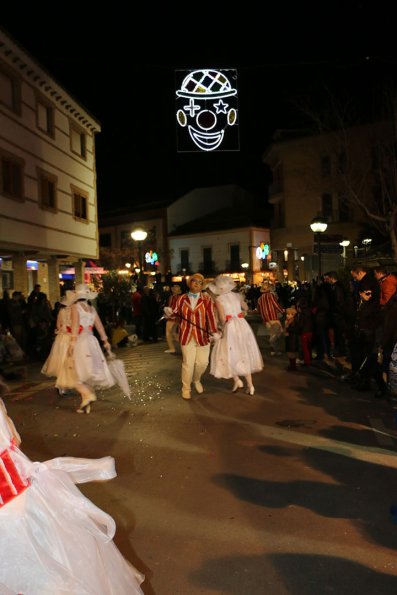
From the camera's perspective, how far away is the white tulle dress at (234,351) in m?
9.02

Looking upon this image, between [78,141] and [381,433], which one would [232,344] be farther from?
[78,141]

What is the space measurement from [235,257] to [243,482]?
164 ft

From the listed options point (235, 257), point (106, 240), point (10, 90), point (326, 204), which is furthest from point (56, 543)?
point (106, 240)

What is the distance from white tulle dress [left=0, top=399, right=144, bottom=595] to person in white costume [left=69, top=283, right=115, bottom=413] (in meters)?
5.34

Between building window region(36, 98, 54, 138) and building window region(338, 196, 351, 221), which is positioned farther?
building window region(338, 196, 351, 221)

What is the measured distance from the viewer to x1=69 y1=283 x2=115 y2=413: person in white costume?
7.99 m

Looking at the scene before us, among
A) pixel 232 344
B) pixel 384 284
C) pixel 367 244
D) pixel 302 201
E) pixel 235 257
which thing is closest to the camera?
pixel 232 344

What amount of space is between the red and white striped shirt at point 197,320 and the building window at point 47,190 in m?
12.7

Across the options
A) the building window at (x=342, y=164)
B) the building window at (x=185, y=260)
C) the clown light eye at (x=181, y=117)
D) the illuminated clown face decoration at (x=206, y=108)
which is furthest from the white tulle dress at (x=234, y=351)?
the building window at (x=185, y=260)

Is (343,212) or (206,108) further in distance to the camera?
(343,212)

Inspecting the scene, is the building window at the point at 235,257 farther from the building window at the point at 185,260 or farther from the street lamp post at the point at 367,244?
the street lamp post at the point at 367,244

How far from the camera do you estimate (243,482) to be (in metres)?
5.17

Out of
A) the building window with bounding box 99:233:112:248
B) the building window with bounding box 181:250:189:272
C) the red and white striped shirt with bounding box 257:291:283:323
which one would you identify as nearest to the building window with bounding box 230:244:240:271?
the building window with bounding box 181:250:189:272

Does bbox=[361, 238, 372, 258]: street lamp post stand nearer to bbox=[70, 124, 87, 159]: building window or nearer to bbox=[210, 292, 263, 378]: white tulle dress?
bbox=[70, 124, 87, 159]: building window
